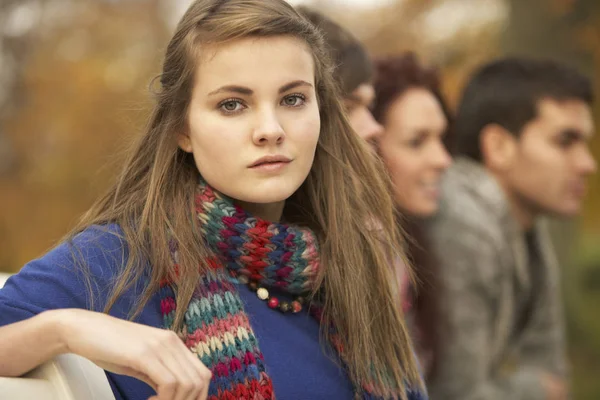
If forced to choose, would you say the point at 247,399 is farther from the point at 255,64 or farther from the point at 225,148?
the point at 255,64

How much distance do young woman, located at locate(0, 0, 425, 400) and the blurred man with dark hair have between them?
895 millimetres

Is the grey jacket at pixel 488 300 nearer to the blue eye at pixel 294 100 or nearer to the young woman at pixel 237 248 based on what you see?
the young woman at pixel 237 248

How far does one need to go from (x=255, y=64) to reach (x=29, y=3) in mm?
5470

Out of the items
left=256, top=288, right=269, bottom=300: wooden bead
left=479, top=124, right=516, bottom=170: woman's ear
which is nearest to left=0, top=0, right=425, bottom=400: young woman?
left=256, top=288, right=269, bottom=300: wooden bead

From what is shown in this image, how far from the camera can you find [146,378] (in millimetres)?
1600

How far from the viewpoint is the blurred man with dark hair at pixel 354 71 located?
318cm

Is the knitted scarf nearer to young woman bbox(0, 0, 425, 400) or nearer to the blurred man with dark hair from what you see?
young woman bbox(0, 0, 425, 400)

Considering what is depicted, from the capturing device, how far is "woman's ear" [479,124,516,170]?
4.73 m

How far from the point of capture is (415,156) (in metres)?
4.08

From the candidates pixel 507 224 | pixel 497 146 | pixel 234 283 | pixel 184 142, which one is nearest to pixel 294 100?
pixel 184 142

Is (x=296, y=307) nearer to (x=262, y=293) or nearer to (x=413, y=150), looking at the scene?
(x=262, y=293)

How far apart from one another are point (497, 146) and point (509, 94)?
0.85 ft

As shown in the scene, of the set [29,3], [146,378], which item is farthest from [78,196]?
[146,378]

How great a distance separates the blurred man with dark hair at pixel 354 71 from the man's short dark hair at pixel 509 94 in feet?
5.27
